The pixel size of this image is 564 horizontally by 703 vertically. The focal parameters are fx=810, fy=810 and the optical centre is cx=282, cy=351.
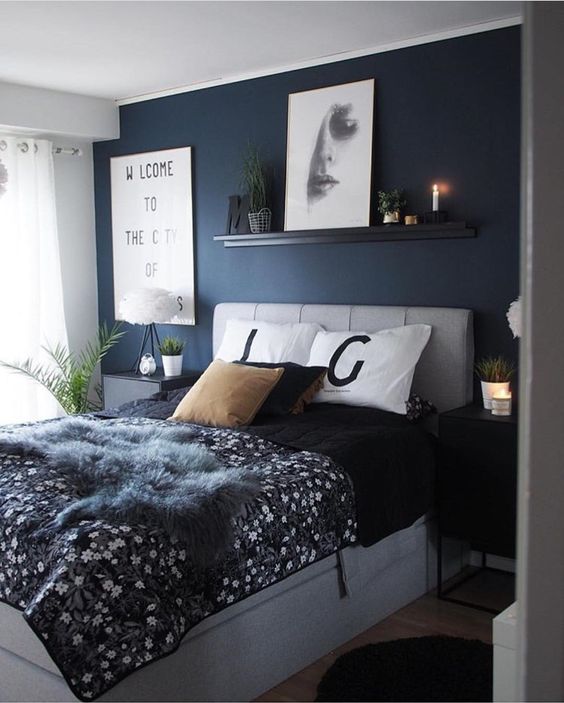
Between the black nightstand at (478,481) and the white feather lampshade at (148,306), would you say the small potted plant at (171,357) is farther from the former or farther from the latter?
the black nightstand at (478,481)

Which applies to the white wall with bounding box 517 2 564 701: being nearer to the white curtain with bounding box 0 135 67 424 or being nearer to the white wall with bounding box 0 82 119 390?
the white wall with bounding box 0 82 119 390

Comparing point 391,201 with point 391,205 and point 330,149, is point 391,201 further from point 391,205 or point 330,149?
point 330,149

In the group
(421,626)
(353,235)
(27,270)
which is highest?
(353,235)

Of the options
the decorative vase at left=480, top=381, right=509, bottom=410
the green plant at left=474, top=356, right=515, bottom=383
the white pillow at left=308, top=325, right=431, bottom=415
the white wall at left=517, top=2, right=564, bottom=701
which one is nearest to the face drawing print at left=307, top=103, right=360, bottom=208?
the white pillow at left=308, top=325, right=431, bottom=415

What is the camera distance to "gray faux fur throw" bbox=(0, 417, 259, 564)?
2.44 m

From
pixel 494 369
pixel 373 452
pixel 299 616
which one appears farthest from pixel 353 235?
pixel 299 616

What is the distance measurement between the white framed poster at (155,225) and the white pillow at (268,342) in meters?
0.76

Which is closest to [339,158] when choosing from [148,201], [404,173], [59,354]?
[404,173]

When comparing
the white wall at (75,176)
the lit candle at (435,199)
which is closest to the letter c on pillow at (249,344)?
the lit candle at (435,199)

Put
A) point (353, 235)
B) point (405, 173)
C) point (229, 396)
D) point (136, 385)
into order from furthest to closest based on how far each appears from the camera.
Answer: point (136, 385) → point (353, 235) → point (405, 173) → point (229, 396)

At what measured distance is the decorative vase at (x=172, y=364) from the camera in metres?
5.08

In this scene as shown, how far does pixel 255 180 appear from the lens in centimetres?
469

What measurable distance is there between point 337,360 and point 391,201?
2.82 feet

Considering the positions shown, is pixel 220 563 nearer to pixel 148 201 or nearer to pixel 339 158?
pixel 339 158
